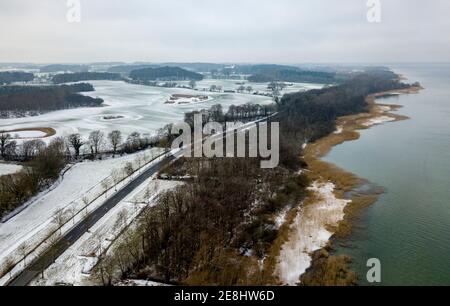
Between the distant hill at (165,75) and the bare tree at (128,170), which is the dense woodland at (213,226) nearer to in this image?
the bare tree at (128,170)

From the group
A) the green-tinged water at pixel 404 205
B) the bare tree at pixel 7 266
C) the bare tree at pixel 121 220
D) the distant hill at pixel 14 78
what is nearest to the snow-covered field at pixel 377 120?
the green-tinged water at pixel 404 205

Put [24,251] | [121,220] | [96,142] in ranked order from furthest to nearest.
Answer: [96,142] < [121,220] < [24,251]

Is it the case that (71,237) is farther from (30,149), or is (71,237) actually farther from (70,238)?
(30,149)

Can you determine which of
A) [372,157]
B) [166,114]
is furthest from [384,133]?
[166,114]

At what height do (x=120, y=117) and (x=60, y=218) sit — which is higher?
(x=120, y=117)

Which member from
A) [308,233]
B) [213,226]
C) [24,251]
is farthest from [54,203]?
[308,233]
